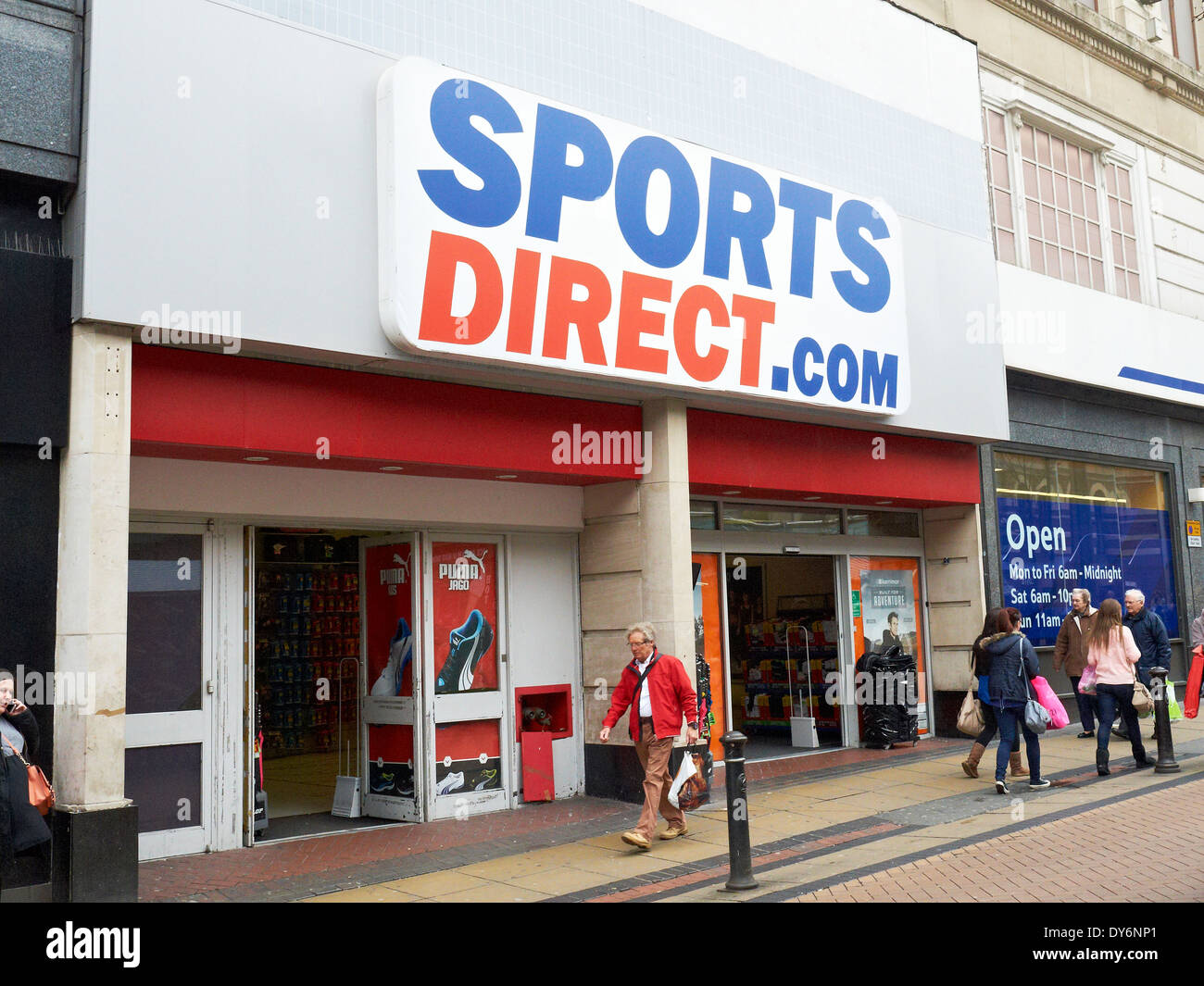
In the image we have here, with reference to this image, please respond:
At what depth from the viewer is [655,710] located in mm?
9008

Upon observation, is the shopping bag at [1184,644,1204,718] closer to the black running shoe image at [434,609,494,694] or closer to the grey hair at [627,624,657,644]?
the grey hair at [627,624,657,644]

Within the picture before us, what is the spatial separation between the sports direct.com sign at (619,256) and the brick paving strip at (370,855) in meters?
3.90

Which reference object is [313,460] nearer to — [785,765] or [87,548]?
[87,548]

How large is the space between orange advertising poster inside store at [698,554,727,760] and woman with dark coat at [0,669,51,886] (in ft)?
23.0

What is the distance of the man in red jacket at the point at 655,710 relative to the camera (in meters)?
8.95

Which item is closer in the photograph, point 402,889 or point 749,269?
point 402,889

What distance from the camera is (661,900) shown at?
23.6ft

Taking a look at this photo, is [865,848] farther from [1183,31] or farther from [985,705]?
[1183,31]

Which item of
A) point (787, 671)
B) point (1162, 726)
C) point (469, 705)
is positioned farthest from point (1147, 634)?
point (469, 705)

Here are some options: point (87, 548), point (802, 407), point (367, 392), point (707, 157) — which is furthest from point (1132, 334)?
point (87, 548)

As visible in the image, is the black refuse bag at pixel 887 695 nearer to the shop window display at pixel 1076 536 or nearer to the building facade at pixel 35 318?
the shop window display at pixel 1076 536

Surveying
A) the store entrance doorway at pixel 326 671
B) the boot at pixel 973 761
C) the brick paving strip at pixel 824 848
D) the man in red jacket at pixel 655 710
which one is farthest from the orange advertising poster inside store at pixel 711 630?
the store entrance doorway at pixel 326 671

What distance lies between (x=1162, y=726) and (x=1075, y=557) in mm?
5232

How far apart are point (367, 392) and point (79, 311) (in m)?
2.25
